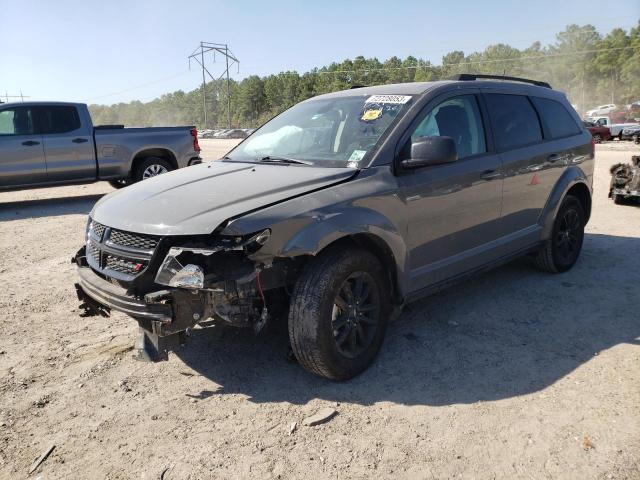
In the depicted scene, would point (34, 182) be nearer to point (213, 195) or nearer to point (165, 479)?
point (213, 195)

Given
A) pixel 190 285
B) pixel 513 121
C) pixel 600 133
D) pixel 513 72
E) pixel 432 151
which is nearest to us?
pixel 190 285

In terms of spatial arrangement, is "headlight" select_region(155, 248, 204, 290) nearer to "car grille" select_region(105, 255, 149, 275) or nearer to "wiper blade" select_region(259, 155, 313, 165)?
"car grille" select_region(105, 255, 149, 275)

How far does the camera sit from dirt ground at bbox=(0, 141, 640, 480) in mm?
2658

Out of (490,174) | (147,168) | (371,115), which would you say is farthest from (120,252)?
(147,168)

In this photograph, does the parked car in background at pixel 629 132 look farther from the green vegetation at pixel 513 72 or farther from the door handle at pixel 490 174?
the green vegetation at pixel 513 72

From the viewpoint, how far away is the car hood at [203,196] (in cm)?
302

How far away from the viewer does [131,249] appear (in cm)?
317

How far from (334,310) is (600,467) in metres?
1.61

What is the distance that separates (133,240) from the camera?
3.20m

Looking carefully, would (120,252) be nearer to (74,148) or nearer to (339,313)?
(339,313)

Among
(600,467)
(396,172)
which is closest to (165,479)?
(600,467)

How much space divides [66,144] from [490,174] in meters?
8.90

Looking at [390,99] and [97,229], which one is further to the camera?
[390,99]

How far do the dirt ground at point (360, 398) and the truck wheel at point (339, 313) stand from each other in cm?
18
